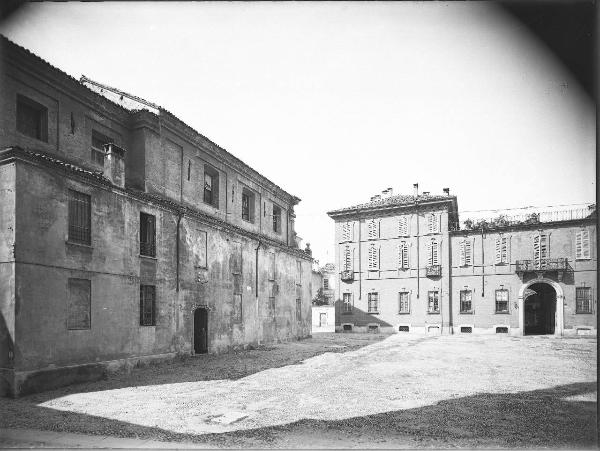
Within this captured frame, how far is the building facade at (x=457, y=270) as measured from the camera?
3145 centimetres

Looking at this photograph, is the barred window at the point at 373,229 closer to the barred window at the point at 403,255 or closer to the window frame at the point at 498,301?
the barred window at the point at 403,255

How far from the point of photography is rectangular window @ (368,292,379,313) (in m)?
37.6

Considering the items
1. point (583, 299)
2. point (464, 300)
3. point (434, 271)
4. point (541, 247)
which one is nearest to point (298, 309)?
point (434, 271)

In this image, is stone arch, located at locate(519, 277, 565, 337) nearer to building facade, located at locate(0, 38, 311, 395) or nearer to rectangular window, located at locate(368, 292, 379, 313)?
rectangular window, located at locate(368, 292, 379, 313)

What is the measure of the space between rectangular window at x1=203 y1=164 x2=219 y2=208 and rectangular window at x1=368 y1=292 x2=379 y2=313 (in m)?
20.5

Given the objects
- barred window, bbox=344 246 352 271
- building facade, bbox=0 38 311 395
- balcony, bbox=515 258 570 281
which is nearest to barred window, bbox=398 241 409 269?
barred window, bbox=344 246 352 271

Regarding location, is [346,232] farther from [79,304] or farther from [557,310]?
[79,304]

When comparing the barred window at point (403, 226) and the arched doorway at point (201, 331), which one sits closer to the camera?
the arched doorway at point (201, 331)

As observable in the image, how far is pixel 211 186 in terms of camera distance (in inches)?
862

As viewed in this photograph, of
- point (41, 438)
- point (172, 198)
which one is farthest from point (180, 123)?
point (41, 438)

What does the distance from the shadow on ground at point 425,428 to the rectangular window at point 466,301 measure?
25394mm

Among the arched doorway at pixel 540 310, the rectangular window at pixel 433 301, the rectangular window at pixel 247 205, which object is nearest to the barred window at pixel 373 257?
the rectangular window at pixel 433 301

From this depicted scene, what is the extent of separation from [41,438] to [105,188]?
27.3 feet

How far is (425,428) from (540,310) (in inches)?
1371
